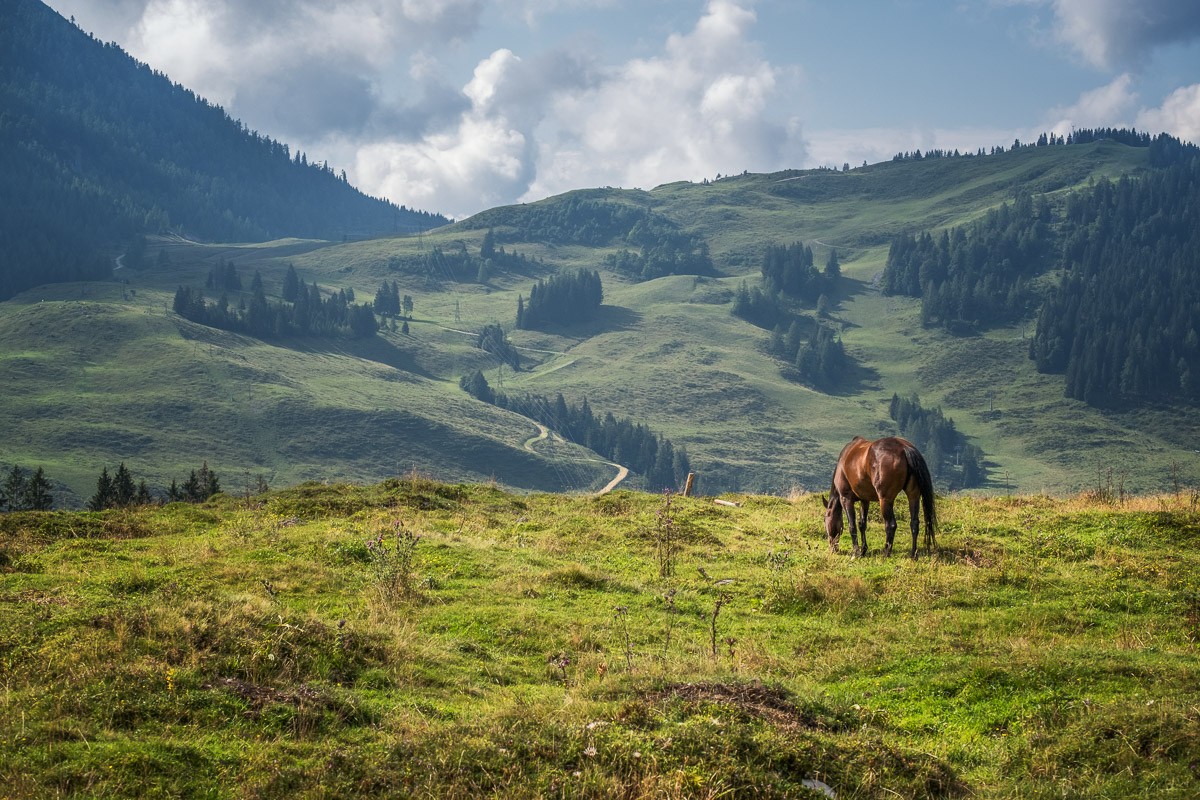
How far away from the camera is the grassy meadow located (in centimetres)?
755

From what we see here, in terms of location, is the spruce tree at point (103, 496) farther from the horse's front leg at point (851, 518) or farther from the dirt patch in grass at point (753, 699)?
the dirt patch in grass at point (753, 699)

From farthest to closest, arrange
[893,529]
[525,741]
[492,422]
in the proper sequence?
[492,422] → [893,529] → [525,741]

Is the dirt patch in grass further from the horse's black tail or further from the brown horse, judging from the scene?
the horse's black tail

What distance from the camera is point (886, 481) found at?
61.2 ft

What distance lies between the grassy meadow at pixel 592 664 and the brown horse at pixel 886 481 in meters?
0.81

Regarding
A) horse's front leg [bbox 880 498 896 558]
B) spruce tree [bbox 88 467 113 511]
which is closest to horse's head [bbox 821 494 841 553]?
horse's front leg [bbox 880 498 896 558]

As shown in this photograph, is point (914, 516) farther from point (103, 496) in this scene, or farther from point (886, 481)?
point (103, 496)

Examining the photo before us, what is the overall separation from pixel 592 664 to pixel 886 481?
938cm

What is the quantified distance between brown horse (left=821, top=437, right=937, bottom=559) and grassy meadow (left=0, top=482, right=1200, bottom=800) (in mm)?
809

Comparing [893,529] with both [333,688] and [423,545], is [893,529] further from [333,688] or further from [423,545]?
[333,688]

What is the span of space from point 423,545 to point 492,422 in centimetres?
17952

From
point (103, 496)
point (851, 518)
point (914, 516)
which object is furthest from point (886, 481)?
point (103, 496)

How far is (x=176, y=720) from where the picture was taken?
840cm

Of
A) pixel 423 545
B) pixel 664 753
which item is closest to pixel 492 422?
pixel 423 545
